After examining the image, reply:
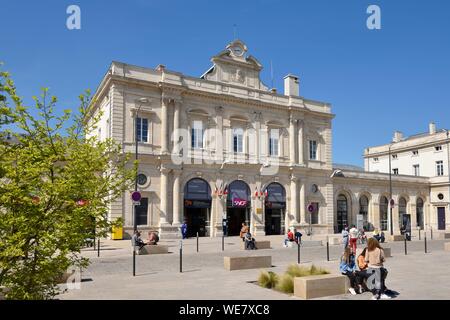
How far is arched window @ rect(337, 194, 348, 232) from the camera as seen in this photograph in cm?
4724

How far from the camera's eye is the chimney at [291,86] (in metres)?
44.1

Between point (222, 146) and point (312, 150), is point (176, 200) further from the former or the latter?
point (312, 150)

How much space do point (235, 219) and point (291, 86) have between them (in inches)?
625

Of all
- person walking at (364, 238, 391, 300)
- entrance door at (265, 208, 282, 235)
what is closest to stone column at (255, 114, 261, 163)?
entrance door at (265, 208, 282, 235)

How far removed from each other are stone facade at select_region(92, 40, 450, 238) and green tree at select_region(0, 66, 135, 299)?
2423 centimetres

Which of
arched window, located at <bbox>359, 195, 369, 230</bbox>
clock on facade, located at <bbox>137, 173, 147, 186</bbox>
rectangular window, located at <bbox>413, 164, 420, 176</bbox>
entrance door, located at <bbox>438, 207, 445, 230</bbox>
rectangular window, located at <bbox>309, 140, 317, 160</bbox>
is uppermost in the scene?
rectangular window, located at <bbox>309, 140, 317, 160</bbox>

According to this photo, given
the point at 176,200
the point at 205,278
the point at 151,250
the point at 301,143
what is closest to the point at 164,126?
the point at 176,200

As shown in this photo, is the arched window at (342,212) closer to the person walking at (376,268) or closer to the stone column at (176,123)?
the stone column at (176,123)

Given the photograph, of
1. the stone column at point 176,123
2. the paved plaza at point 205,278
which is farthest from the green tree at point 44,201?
the stone column at point 176,123

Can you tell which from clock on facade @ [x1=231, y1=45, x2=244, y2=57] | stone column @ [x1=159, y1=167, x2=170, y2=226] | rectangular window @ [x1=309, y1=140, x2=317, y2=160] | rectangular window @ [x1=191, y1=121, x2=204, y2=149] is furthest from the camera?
rectangular window @ [x1=309, y1=140, x2=317, y2=160]

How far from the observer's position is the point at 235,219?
3928 cm

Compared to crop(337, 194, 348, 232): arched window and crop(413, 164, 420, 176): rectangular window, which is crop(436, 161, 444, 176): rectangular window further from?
crop(337, 194, 348, 232): arched window

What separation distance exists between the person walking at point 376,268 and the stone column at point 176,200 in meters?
24.9
